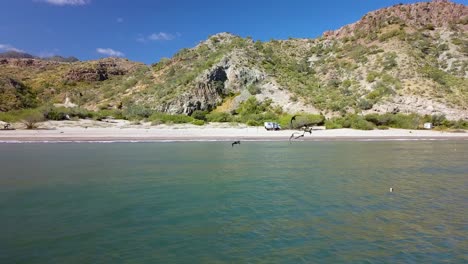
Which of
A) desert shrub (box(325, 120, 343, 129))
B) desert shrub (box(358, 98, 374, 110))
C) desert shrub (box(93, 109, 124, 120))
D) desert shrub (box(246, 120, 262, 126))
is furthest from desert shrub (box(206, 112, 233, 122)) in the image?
desert shrub (box(358, 98, 374, 110))

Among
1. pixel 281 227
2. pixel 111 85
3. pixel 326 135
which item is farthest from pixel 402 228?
pixel 111 85

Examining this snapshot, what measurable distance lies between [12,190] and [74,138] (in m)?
21.9

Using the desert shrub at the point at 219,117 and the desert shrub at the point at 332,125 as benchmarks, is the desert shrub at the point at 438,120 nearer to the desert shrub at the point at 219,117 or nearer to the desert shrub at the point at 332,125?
the desert shrub at the point at 332,125

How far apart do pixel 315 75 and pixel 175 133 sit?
39145 millimetres

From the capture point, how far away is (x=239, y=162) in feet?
65.3

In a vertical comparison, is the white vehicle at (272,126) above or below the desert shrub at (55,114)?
below

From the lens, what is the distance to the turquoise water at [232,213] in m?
7.09

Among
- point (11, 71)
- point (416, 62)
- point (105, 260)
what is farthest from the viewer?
point (11, 71)

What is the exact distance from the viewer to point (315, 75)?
227ft

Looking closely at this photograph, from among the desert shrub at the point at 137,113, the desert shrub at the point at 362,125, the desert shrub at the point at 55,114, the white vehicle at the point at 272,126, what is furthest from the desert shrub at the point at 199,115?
the desert shrub at the point at 362,125

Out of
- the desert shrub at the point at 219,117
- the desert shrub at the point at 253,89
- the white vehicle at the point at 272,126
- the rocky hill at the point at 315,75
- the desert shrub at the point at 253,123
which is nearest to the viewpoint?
the white vehicle at the point at 272,126

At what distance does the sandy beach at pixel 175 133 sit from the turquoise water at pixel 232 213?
1649 cm

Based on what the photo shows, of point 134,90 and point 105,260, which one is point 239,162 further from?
point 134,90

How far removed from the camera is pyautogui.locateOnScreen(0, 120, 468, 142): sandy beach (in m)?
34.2
